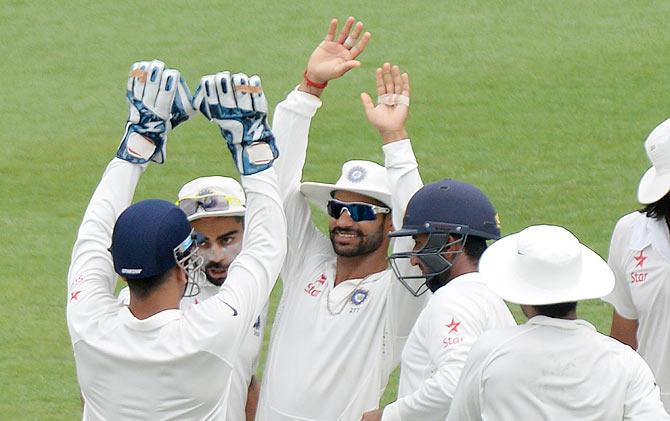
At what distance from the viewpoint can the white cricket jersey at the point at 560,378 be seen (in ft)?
12.4

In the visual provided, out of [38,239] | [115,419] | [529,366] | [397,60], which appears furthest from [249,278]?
[397,60]

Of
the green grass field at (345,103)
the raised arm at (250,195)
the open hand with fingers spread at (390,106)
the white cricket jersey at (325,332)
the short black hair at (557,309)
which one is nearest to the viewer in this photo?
the short black hair at (557,309)

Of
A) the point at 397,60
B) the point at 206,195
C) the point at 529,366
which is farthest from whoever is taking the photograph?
the point at 397,60

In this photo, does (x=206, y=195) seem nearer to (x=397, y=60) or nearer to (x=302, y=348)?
(x=302, y=348)

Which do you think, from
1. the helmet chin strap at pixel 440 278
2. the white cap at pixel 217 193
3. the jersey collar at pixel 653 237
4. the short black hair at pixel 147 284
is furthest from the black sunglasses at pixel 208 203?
the jersey collar at pixel 653 237

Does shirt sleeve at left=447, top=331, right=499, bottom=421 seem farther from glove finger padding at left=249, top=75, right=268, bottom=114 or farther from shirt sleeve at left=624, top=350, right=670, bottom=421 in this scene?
glove finger padding at left=249, top=75, right=268, bottom=114

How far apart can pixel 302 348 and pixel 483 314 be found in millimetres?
1201

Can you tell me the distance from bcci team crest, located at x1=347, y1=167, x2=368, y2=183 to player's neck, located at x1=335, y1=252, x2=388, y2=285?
0.96 feet

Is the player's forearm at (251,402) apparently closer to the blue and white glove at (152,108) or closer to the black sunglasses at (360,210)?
the black sunglasses at (360,210)

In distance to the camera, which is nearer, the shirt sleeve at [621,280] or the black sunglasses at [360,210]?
the shirt sleeve at [621,280]

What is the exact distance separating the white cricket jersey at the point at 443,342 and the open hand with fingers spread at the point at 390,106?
2.64 feet

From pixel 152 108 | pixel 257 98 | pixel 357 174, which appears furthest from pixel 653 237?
pixel 152 108

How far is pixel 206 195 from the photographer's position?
5.64m

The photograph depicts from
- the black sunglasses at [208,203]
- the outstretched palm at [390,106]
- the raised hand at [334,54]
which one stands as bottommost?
the black sunglasses at [208,203]
